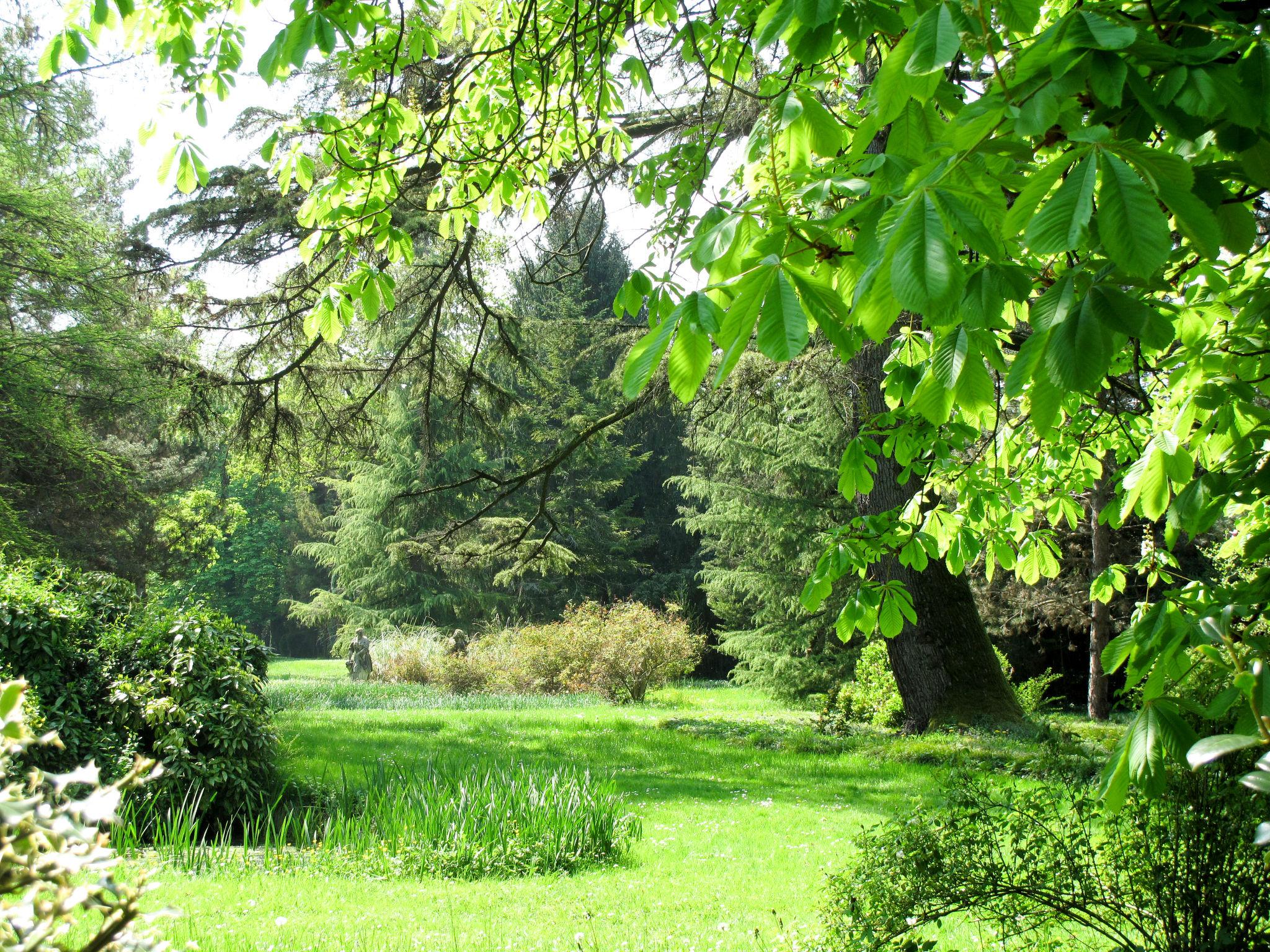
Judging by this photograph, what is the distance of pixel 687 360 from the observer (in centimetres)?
116

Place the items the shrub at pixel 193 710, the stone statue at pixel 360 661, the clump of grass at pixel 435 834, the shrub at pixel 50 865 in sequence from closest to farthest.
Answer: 1. the shrub at pixel 50 865
2. the clump of grass at pixel 435 834
3. the shrub at pixel 193 710
4. the stone statue at pixel 360 661

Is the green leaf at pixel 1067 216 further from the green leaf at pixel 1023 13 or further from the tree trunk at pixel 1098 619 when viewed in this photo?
the tree trunk at pixel 1098 619

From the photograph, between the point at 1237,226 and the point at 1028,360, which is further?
the point at 1237,226

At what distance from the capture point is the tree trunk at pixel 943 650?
8.74 m

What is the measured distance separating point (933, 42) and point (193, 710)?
247 inches

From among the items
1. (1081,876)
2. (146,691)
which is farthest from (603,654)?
(1081,876)

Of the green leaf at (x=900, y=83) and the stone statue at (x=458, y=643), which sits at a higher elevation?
the green leaf at (x=900, y=83)

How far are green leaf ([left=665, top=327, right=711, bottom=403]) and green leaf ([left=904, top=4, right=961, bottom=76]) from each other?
439mm

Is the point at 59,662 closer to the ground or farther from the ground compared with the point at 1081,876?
farther from the ground

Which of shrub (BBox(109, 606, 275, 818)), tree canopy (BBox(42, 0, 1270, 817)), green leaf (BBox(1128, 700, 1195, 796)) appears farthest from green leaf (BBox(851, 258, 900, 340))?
shrub (BBox(109, 606, 275, 818))

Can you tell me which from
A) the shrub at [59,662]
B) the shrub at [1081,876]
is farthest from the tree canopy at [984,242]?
the shrub at [59,662]

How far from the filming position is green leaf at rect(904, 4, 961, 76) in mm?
1126

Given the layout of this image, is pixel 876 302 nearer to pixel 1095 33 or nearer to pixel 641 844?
pixel 1095 33

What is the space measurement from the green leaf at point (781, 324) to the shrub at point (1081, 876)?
222 cm
